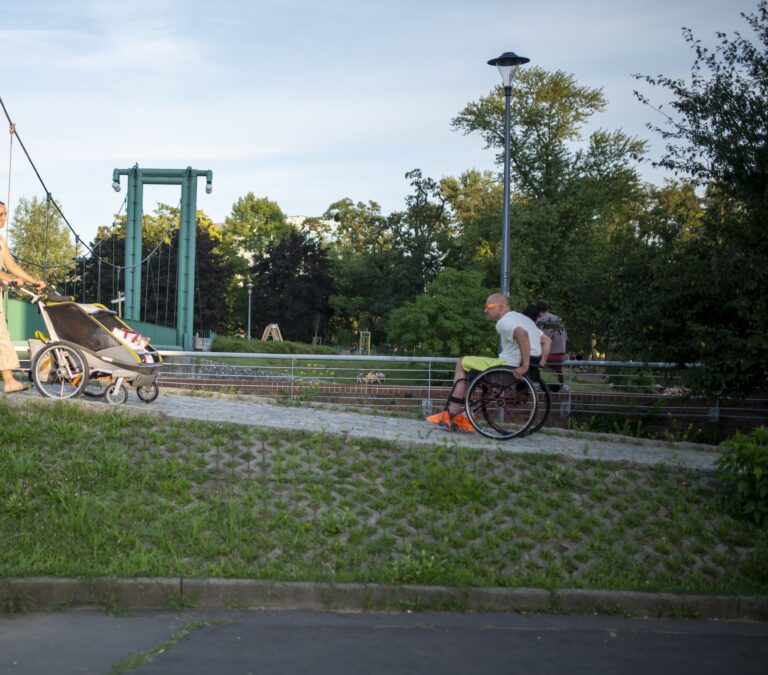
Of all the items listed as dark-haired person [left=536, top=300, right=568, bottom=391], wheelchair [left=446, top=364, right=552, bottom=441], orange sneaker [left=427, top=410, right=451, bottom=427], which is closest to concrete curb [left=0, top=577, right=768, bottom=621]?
wheelchair [left=446, top=364, right=552, bottom=441]

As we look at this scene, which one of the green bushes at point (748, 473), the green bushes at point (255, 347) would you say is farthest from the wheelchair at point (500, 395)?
the green bushes at point (255, 347)

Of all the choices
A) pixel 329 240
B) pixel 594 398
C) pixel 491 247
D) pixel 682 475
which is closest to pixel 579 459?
pixel 682 475

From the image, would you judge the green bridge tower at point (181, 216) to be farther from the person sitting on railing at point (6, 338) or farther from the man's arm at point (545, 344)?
the man's arm at point (545, 344)

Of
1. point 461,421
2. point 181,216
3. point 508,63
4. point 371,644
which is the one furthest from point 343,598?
point 181,216

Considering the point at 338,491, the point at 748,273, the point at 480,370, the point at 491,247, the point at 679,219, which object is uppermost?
the point at 491,247

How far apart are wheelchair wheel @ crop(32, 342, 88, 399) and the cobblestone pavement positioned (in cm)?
33

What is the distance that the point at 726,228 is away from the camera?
10859mm

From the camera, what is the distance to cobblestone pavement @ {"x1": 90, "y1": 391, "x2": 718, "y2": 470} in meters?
8.78

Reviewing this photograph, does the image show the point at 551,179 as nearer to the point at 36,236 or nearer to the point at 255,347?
the point at 255,347

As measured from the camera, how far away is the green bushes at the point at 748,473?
6965 mm

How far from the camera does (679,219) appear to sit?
12219mm

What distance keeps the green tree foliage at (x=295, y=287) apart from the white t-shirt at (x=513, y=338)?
69.8 meters

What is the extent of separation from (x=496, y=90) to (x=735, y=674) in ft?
155

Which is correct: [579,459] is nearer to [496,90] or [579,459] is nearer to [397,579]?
[397,579]
